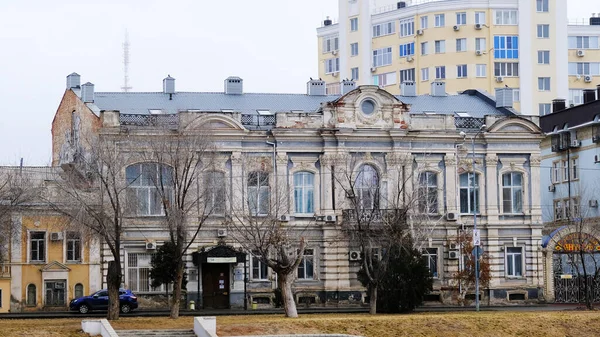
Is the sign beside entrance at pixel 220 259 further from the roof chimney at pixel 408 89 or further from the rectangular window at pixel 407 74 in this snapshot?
Result: the rectangular window at pixel 407 74

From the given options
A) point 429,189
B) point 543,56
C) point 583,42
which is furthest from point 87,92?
point 583,42

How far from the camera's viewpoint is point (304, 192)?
7594 cm

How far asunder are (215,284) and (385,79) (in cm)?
4945

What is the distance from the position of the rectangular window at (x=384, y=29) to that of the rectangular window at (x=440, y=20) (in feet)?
14.6

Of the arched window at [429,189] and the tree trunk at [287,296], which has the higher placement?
the arched window at [429,189]

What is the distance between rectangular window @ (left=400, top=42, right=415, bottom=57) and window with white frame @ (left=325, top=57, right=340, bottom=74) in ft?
24.6

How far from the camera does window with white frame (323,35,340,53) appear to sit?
12460 centimetres

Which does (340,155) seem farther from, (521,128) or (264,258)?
(264,258)

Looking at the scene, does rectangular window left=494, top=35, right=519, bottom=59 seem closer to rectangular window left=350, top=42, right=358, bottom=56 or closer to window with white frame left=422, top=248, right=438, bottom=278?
rectangular window left=350, top=42, right=358, bottom=56

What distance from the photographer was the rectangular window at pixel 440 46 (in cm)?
11531

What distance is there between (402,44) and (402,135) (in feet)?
141

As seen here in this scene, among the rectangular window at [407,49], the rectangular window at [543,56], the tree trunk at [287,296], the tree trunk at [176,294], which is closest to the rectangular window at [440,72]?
the rectangular window at [407,49]

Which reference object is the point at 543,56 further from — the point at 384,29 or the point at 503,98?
the point at 503,98

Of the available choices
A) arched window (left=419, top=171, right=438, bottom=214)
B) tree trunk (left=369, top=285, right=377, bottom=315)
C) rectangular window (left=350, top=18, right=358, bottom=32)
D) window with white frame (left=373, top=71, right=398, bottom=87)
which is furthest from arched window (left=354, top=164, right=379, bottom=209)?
rectangular window (left=350, top=18, right=358, bottom=32)
